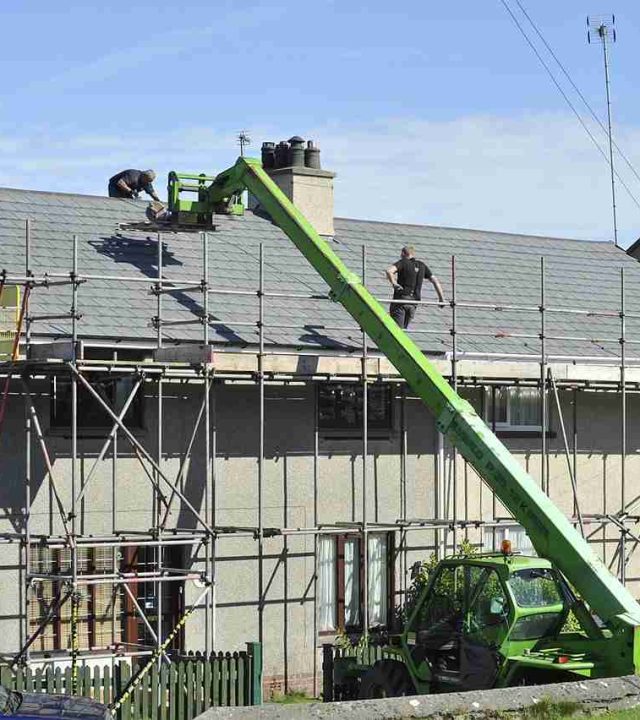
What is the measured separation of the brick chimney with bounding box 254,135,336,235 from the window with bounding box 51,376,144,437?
6.90 m

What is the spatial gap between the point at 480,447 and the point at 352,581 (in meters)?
5.22

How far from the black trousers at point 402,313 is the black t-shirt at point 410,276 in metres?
0.18

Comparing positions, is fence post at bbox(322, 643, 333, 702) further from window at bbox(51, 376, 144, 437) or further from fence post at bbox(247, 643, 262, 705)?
window at bbox(51, 376, 144, 437)

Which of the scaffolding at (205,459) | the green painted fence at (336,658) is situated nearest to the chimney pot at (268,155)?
the scaffolding at (205,459)

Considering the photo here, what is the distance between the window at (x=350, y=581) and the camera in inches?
945

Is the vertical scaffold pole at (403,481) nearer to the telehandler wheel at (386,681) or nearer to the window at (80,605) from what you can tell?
the window at (80,605)

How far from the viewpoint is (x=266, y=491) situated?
23.3m

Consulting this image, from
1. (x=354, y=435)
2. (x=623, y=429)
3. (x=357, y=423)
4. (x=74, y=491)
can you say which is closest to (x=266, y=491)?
(x=354, y=435)

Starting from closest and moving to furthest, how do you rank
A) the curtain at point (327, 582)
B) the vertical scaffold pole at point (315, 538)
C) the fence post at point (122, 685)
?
the fence post at point (122, 685)
the vertical scaffold pole at point (315, 538)
the curtain at point (327, 582)

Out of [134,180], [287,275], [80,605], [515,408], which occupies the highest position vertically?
[134,180]

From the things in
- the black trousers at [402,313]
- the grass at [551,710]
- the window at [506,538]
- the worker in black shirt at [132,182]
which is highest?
the worker in black shirt at [132,182]

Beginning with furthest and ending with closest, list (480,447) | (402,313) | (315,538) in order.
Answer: (402,313), (315,538), (480,447)

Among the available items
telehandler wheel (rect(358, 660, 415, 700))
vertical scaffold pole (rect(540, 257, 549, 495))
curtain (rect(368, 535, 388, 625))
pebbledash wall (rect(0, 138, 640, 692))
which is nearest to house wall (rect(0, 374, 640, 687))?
pebbledash wall (rect(0, 138, 640, 692))

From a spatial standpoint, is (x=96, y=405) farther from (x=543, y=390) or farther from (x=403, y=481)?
(x=543, y=390)
